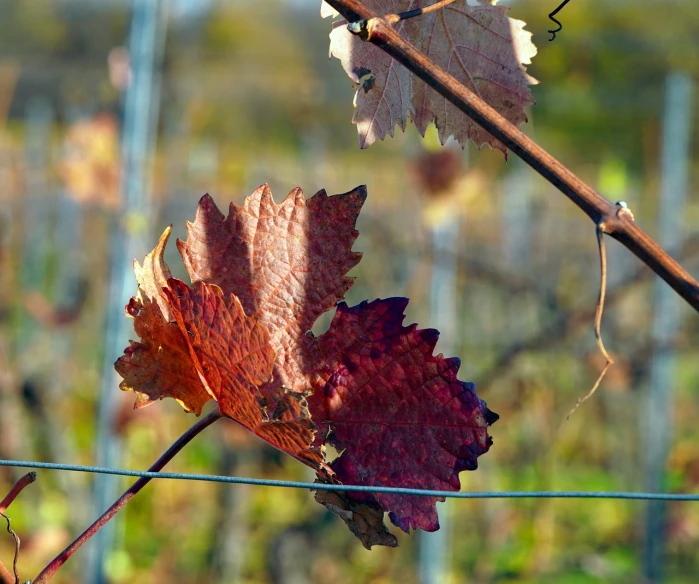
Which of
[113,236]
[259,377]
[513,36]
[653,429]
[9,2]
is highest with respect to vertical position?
[9,2]

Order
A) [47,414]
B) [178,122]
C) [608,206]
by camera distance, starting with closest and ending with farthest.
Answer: [608,206]
[47,414]
[178,122]

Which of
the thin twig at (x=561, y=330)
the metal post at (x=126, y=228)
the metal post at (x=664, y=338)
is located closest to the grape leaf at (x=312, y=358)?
the thin twig at (x=561, y=330)

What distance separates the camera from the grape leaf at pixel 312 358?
0.33 m

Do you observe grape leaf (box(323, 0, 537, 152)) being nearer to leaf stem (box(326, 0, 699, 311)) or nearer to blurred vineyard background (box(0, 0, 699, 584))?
leaf stem (box(326, 0, 699, 311))

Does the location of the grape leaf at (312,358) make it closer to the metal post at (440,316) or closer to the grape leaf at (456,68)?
the grape leaf at (456,68)

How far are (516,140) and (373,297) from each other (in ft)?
9.66

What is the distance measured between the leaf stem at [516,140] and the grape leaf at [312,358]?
2.3 inches

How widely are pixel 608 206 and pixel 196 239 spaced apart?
17cm

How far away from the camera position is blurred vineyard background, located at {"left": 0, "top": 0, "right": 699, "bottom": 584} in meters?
2.15

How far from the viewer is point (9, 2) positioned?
5566 millimetres

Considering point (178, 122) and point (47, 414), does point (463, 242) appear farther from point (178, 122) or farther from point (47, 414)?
point (47, 414)

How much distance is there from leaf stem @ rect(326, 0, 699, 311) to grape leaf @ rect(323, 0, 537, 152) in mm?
81

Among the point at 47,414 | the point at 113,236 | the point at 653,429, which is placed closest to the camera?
the point at 113,236

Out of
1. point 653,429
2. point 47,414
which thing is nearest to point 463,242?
point 653,429
